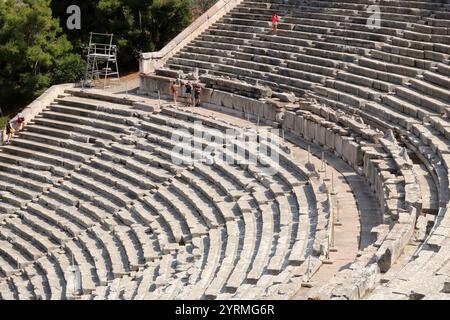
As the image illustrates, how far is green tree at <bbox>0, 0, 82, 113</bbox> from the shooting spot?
3841 cm

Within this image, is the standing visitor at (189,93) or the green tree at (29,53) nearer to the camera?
the standing visitor at (189,93)

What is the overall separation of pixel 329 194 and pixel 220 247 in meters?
2.67

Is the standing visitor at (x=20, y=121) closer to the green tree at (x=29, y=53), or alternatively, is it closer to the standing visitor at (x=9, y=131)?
the standing visitor at (x=9, y=131)

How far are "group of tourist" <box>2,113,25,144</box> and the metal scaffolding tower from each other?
343cm

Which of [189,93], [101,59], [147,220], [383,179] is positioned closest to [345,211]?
[383,179]

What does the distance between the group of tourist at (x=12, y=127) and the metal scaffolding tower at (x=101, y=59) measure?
135 inches

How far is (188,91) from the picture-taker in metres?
33.4

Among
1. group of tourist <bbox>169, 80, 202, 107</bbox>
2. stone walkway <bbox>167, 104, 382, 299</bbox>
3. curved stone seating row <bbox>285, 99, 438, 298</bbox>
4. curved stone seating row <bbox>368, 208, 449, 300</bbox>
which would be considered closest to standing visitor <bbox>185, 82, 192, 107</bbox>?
group of tourist <bbox>169, 80, 202, 107</bbox>

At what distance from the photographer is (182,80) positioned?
34500 millimetres

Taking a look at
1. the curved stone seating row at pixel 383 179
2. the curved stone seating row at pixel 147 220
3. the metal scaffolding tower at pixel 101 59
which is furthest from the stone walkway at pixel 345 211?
the metal scaffolding tower at pixel 101 59

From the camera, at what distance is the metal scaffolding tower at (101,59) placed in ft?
124

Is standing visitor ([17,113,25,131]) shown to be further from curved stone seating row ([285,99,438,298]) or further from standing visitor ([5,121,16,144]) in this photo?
curved stone seating row ([285,99,438,298])
